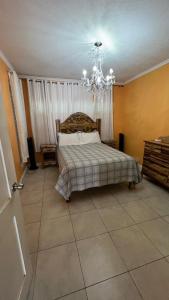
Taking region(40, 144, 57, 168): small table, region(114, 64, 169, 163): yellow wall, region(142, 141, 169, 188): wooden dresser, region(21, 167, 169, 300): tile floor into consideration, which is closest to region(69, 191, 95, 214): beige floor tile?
region(21, 167, 169, 300): tile floor

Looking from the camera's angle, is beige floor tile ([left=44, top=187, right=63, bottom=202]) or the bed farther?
beige floor tile ([left=44, top=187, right=63, bottom=202])

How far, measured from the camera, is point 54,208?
7.02 ft

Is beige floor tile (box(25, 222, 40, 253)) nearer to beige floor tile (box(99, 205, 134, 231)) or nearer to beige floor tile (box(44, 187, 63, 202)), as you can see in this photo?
beige floor tile (box(44, 187, 63, 202))

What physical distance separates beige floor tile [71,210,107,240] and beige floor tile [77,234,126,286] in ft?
0.26

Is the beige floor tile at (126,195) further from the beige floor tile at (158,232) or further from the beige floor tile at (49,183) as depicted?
the beige floor tile at (49,183)

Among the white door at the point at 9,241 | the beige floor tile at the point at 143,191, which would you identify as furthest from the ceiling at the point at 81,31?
the beige floor tile at the point at 143,191

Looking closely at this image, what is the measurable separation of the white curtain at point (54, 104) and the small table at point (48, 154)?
11.1 inches

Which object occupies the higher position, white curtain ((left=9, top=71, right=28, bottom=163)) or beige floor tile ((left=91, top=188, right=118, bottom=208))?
white curtain ((left=9, top=71, right=28, bottom=163))

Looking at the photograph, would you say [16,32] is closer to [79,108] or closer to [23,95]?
[23,95]

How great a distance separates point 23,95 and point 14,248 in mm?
3621

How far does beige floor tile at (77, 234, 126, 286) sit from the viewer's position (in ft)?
3.98

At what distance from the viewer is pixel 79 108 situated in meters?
3.98

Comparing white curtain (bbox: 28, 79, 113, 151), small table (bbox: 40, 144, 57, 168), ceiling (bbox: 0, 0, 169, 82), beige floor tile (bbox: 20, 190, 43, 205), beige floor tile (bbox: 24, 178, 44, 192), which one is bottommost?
beige floor tile (bbox: 20, 190, 43, 205)

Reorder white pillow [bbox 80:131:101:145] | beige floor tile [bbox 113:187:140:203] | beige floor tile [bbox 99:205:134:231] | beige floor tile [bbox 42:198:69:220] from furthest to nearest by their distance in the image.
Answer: white pillow [bbox 80:131:101:145]
beige floor tile [bbox 113:187:140:203]
beige floor tile [bbox 42:198:69:220]
beige floor tile [bbox 99:205:134:231]
